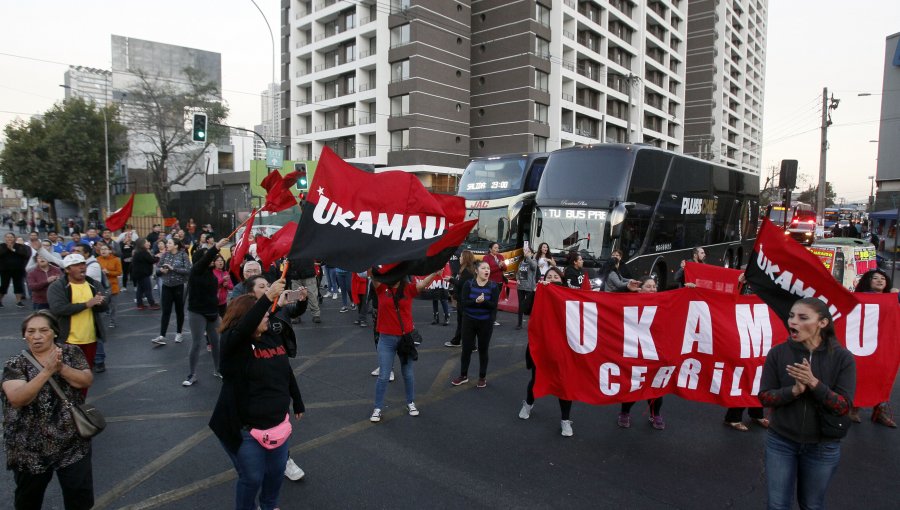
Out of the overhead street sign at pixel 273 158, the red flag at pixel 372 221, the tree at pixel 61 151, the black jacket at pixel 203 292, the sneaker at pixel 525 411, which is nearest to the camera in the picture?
the red flag at pixel 372 221

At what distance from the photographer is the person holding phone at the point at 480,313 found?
7.02 meters

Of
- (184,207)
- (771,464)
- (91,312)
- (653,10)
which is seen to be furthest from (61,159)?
(653,10)

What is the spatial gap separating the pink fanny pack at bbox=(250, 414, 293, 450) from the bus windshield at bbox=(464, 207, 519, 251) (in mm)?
13218

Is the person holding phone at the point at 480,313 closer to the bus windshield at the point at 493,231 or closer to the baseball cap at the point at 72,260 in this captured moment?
the baseball cap at the point at 72,260

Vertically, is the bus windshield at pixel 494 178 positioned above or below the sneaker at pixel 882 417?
above

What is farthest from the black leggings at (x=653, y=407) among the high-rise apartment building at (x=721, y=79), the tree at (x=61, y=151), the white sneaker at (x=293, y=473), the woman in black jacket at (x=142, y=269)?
the high-rise apartment building at (x=721, y=79)

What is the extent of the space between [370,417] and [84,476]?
9.86 feet

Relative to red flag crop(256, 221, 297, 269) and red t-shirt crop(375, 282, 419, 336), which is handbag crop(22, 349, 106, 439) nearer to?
red t-shirt crop(375, 282, 419, 336)

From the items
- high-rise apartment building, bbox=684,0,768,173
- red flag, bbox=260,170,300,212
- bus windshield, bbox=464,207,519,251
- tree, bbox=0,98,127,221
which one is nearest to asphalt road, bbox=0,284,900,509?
red flag, bbox=260,170,300,212

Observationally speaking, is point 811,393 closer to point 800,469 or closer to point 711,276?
point 800,469

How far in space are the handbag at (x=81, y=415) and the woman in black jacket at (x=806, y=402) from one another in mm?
4228

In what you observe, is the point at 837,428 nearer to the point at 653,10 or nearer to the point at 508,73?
the point at 508,73

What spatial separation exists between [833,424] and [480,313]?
4.32m

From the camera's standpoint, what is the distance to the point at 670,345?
547 cm
